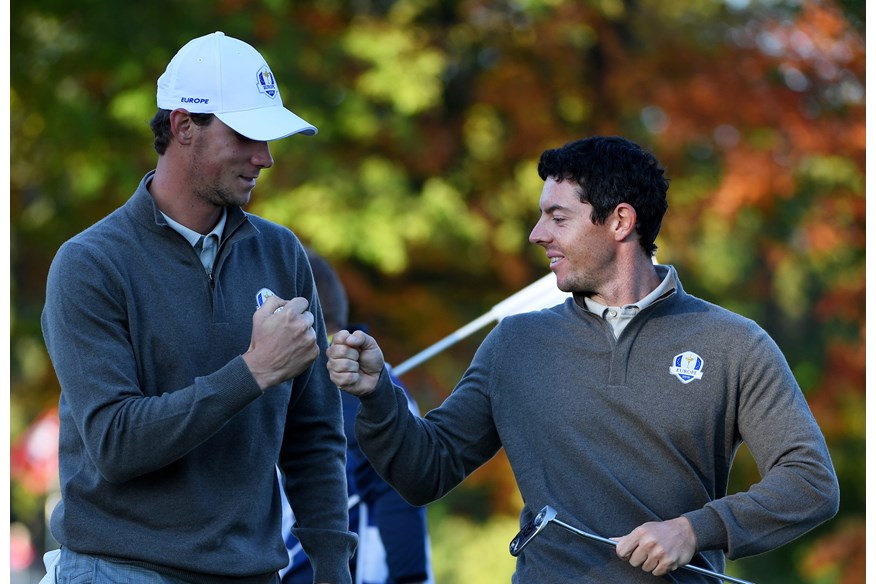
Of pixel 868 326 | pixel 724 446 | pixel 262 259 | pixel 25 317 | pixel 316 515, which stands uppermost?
pixel 262 259

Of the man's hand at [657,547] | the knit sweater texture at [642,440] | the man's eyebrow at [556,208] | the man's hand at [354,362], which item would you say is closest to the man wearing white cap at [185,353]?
the man's hand at [354,362]

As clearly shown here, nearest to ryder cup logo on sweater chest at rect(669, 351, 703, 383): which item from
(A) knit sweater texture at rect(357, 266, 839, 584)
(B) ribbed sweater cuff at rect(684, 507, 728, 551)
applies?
(A) knit sweater texture at rect(357, 266, 839, 584)

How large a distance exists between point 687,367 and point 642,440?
0.71ft

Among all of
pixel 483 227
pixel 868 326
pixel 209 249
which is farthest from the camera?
pixel 483 227

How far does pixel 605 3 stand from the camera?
11.1m

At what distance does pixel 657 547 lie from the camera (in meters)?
3.18

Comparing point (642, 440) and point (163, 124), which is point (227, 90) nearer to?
point (163, 124)

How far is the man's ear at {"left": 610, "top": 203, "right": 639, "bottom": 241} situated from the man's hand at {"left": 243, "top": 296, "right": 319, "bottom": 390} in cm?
92

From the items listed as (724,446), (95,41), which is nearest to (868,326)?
(95,41)

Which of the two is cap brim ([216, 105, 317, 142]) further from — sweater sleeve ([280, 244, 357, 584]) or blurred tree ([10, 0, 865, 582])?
blurred tree ([10, 0, 865, 582])

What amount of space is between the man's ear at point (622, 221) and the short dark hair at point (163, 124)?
1067 millimetres

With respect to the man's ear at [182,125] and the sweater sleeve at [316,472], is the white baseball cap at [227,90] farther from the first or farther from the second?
the sweater sleeve at [316,472]

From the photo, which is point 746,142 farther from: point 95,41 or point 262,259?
point 262,259

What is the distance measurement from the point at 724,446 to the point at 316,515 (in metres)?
1.05
